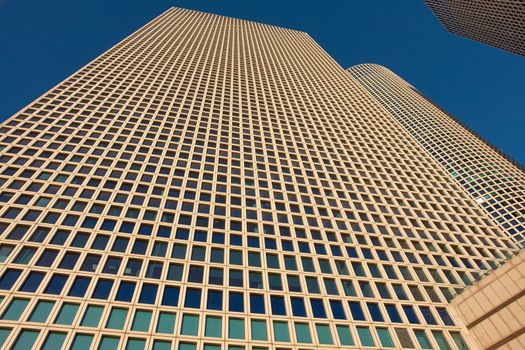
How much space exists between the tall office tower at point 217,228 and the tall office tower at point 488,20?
126m

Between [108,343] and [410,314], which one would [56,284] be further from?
[410,314]

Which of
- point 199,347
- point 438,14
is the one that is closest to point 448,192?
point 199,347

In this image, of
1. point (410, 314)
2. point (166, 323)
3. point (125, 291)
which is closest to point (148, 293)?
point (125, 291)

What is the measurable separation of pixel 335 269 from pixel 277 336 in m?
9.61

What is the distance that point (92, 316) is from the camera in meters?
24.1

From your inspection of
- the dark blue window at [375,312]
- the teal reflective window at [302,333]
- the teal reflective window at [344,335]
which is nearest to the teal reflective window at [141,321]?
the teal reflective window at [302,333]

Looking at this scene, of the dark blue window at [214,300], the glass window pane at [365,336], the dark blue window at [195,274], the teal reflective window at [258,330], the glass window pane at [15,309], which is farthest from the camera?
the dark blue window at [195,274]

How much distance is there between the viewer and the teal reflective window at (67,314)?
917 inches

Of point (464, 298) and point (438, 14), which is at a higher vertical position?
point (438, 14)

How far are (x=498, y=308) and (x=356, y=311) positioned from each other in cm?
1073

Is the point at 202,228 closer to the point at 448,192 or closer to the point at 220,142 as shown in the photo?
the point at 220,142

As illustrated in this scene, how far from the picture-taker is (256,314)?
27.1 meters

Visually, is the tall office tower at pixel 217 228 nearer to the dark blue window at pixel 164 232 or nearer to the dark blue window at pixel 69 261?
the dark blue window at pixel 69 261

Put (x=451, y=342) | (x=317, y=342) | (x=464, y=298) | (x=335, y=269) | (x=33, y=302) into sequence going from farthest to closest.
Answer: (x=335, y=269), (x=464, y=298), (x=451, y=342), (x=317, y=342), (x=33, y=302)
